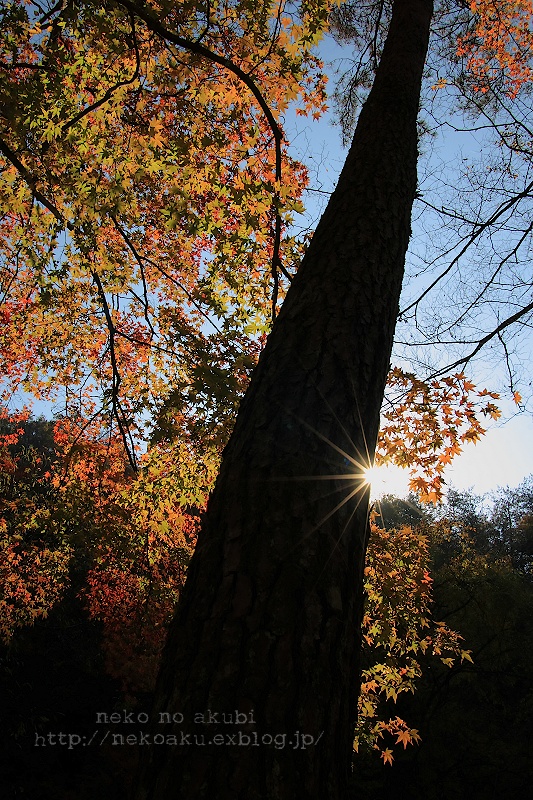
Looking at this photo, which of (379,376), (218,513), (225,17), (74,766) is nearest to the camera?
(218,513)

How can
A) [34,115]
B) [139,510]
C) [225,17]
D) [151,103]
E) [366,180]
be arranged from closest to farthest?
[366,180]
[34,115]
[225,17]
[151,103]
[139,510]

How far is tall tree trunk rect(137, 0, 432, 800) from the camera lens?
3.41 ft

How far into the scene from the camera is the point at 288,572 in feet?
4.18

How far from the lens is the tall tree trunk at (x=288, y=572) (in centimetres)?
104

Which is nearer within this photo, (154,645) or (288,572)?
(288,572)

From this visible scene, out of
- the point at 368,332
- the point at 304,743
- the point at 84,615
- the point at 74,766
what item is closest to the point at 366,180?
the point at 368,332

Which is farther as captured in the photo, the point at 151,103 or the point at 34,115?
the point at 151,103

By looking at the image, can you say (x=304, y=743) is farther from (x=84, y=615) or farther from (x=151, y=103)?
(x=84, y=615)

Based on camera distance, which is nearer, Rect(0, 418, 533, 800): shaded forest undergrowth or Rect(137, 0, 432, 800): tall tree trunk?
Rect(137, 0, 432, 800): tall tree trunk

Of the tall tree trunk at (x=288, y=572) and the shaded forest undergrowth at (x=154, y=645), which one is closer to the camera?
the tall tree trunk at (x=288, y=572)

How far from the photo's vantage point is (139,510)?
6.02m

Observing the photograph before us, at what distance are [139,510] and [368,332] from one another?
4.99 metres

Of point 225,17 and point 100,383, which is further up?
point 225,17

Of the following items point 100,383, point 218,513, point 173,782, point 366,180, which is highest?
point 100,383
